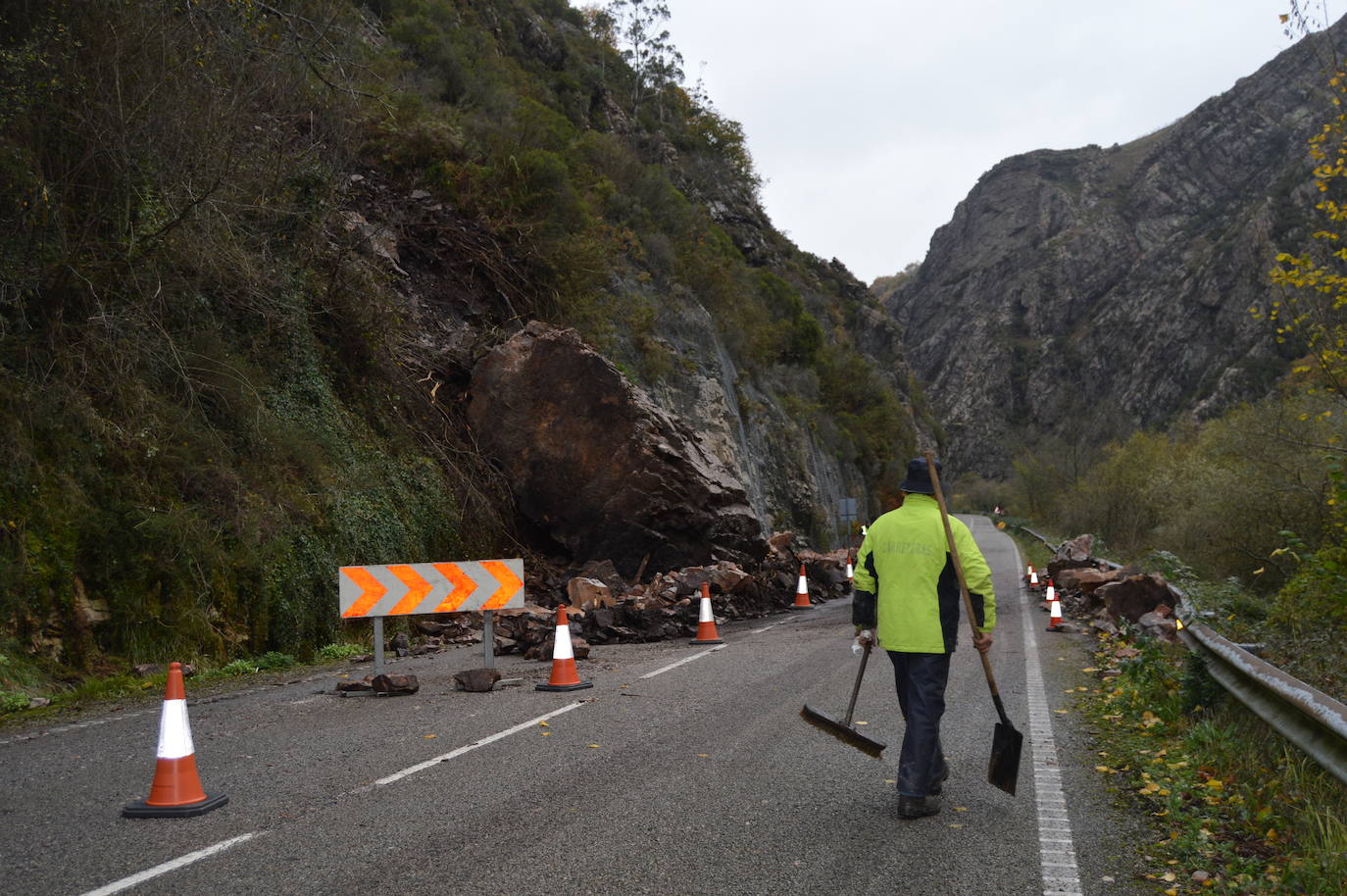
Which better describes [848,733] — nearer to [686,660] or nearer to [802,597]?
[686,660]

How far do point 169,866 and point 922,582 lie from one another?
4232 mm

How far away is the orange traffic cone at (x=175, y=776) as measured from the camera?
5.67 metres

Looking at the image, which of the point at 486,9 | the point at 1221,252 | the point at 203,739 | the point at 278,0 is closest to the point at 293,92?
the point at 278,0

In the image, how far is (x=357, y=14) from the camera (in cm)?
2070

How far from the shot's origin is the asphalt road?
455 centimetres

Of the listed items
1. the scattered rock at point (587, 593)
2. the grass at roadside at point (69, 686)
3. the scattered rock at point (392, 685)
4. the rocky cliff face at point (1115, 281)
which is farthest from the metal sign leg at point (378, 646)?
the rocky cliff face at point (1115, 281)

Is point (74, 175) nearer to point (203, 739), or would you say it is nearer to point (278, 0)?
point (278, 0)

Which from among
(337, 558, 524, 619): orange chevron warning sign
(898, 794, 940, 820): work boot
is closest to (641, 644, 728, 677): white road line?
(337, 558, 524, 619): orange chevron warning sign

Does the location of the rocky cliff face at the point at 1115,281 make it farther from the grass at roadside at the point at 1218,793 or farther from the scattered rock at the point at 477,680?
the scattered rock at the point at 477,680

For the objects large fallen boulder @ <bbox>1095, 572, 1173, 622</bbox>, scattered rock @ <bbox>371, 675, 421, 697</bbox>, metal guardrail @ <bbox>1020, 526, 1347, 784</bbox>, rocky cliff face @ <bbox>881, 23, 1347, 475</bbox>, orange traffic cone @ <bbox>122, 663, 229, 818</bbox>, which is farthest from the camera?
rocky cliff face @ <bbox>881, 23, 1347, 475</bbox>

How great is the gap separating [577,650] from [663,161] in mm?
38927

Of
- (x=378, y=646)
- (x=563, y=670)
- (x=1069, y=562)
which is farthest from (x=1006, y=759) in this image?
(x=1069, y=562)

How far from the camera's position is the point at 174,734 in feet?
19.1

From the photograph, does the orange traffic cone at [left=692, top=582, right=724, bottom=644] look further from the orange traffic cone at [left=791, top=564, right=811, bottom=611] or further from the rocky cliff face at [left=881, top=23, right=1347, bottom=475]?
the rocky cliff face at [left=881, top=23, right=1347, bottom=475]
